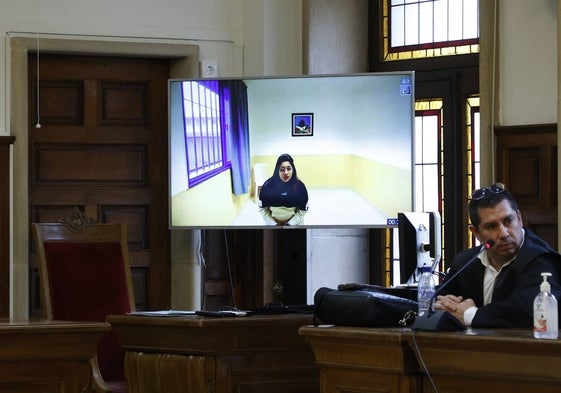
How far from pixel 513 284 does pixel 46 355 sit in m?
1.66

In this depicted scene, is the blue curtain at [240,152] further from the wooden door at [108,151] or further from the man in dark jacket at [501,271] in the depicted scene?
the man in dark jacket at [501,271]

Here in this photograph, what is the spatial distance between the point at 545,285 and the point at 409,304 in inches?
26.6

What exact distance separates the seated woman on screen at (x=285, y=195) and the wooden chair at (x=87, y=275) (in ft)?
3.14

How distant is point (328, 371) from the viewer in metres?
4.04

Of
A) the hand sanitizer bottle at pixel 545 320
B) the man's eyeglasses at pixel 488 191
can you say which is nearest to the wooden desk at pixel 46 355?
the man's eyeglasses at pixel 488 191

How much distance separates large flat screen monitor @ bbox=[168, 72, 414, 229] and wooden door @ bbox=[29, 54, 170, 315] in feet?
1.64

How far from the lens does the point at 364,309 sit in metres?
4.00

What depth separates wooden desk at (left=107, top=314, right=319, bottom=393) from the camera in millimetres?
4703

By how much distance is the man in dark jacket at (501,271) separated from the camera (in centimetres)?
391

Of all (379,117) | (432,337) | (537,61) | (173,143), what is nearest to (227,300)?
(173,143)

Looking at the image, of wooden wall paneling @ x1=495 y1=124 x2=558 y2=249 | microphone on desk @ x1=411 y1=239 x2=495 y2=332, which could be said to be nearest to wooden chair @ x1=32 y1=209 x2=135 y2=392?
wooden wall paneling @ x1=495 y1=124 x2=558 y2=249

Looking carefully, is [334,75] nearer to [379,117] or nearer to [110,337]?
[379,117]

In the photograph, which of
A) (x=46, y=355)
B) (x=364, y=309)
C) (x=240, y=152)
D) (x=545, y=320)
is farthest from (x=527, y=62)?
(x=46, y=355)

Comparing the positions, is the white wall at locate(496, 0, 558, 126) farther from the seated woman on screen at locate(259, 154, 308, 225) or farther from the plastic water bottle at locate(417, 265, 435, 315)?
the plastic water bottle at locate(417, 265, 435, 315)
